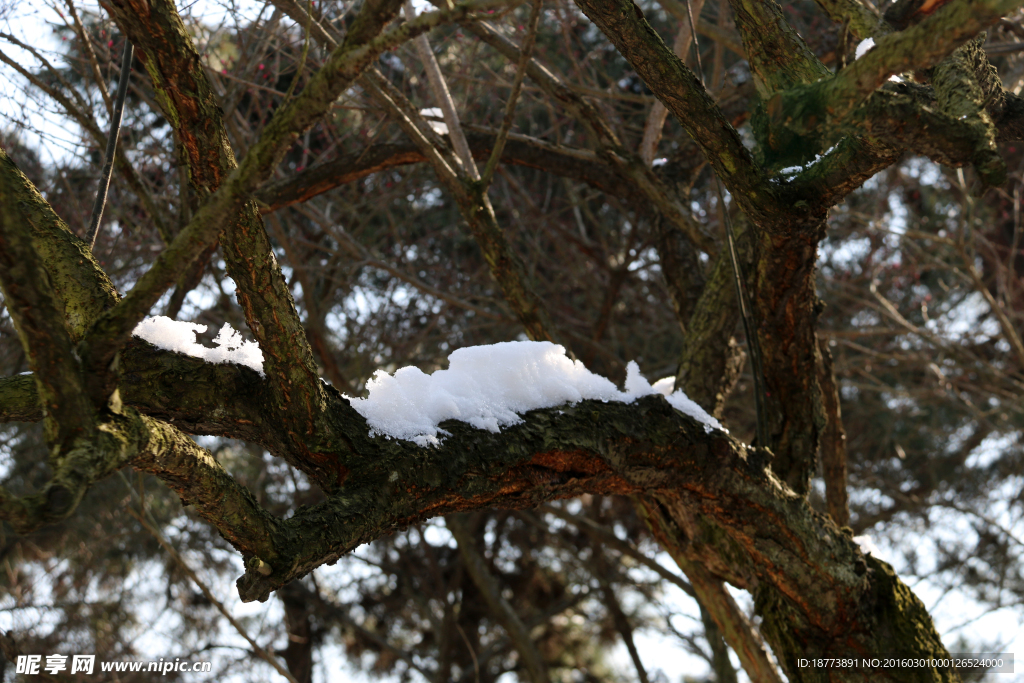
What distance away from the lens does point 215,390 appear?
5.06 ft

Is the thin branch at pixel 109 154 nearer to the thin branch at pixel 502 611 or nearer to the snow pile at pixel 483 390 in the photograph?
the snow pile at pixel 483 390

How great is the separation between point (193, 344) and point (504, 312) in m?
2.91

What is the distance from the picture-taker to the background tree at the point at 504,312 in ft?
4.22

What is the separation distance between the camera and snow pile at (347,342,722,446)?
1711 mm

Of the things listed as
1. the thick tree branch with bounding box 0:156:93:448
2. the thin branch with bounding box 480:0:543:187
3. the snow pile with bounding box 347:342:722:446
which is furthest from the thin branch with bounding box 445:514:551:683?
the thick tree branch with bounding box 0:156:93:448

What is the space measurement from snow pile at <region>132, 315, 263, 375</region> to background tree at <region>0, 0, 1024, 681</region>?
3cm

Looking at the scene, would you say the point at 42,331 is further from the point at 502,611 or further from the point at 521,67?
the point at 502,611

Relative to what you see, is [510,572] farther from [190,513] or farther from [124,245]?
[124,245]

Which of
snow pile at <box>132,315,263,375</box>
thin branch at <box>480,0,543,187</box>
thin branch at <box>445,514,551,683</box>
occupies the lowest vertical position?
snow pile at <box>132,315,263,375</box>

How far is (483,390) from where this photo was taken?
6.17 feet

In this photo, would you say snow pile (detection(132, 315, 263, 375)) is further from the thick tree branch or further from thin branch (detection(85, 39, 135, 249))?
the thick tree branch

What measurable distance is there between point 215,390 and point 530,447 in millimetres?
698

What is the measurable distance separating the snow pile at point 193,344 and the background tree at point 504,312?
0.10ft

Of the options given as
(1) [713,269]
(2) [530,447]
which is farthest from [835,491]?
(2) [530,447]
